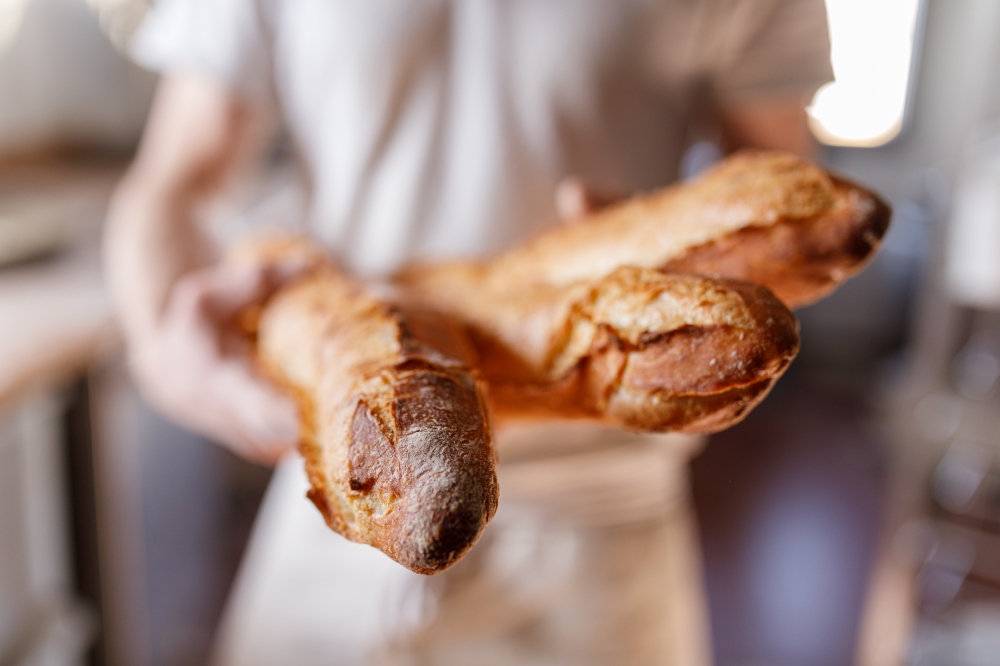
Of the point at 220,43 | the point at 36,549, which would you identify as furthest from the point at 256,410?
the point at 36,549

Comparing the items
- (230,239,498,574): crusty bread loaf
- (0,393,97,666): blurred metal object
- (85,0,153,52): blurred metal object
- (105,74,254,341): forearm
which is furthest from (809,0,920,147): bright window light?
(85,0,153,52): blurred metal object

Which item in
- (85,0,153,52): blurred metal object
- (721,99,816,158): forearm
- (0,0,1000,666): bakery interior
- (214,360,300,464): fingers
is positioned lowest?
(0,0,1000,666): bakery interior

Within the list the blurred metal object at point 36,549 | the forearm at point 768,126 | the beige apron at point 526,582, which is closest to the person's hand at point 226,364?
the beige apron at point 526,582

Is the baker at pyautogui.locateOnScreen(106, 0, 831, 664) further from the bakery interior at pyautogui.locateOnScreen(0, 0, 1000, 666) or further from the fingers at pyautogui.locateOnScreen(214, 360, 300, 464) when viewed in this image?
the fingers at pyautogui.locateOnScreen(214, 360, 300, 464)

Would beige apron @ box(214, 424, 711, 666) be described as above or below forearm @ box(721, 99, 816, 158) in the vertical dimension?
below

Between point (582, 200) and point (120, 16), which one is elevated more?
point (582, 200)

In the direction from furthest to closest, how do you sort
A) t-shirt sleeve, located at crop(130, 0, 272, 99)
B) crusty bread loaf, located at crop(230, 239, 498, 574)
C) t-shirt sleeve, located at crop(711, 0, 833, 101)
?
1. t-shirt sleeve, located at crop(130, 0, 272, 99)
2. t-shirt sleeve, located at crop(711, 0, 833, 101)
3. crusty bread loaf, located at crop(230, 239, 498, 574)

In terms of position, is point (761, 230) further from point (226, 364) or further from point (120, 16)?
point (120, 16)
